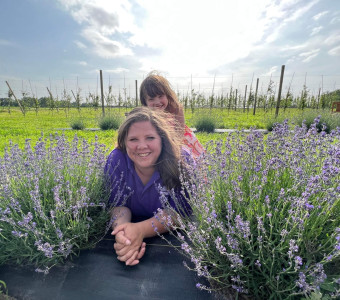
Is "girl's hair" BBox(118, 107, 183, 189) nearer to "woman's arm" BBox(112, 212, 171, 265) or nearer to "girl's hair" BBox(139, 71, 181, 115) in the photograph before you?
"woman's arm" BBox(112, 212, 171, 265)

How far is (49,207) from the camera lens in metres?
1.86

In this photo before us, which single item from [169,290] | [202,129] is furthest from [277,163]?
[202,129]

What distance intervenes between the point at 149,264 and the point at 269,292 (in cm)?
81

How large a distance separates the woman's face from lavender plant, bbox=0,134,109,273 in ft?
1.38

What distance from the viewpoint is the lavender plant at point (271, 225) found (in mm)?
1210

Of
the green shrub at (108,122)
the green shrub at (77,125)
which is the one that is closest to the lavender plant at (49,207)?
the green shrub at (108,122)

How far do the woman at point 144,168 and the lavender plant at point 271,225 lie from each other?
30cm

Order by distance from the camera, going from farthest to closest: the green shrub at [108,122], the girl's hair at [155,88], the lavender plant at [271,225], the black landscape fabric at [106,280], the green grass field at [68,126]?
1. the green shrub at [108,122]
2. the green grass field at [68,126]
3. the girl's hair at [155,88]
4. the black landscape fabric at [106,280]
5. the lavender plant at [271,225]

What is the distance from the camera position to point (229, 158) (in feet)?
6.27

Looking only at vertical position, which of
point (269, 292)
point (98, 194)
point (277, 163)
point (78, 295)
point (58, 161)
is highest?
point (277, 163)

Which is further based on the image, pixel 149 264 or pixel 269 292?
pixel 149 264

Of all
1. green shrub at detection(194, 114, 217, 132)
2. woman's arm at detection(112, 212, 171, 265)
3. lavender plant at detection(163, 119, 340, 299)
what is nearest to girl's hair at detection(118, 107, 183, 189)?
lavender plant at detection(163, 119, 340, 299)

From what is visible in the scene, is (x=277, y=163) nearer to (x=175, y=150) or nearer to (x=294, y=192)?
(x=294, y=192)

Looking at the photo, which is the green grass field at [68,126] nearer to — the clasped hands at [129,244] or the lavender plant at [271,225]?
the lavender plant at [271,225]
